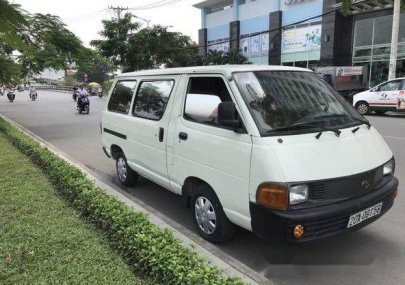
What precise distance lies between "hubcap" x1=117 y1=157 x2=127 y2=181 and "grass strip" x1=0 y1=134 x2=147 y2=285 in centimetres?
113

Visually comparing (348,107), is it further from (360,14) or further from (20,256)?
(360,14)

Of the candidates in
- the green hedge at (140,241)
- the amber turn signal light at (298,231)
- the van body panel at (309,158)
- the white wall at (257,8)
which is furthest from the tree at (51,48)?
the white wall at (257,8)

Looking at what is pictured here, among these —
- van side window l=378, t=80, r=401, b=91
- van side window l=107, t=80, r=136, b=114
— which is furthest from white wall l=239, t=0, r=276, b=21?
van side window l=107, t=80, r=136, b=114

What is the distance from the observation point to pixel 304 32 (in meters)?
31.2

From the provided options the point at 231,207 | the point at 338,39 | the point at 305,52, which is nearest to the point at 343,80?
the point at 338,39

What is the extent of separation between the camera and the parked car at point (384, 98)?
52.6 feet

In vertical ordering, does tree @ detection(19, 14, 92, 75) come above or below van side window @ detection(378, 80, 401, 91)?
above

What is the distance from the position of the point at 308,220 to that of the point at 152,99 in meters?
2.73

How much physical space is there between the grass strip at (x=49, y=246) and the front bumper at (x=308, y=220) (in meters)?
1.10

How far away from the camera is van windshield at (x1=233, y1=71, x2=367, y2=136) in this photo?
3.67m

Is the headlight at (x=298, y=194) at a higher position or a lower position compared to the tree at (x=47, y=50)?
lower

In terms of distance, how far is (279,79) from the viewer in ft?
13.6

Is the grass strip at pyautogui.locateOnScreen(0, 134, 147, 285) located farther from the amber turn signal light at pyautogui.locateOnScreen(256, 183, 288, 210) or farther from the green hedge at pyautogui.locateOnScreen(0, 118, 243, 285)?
the amber turn signal light at pyautogui.locateOnScreen(256, 183, 288, 210)

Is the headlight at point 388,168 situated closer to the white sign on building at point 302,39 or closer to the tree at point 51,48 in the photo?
the tree at point 51,48
